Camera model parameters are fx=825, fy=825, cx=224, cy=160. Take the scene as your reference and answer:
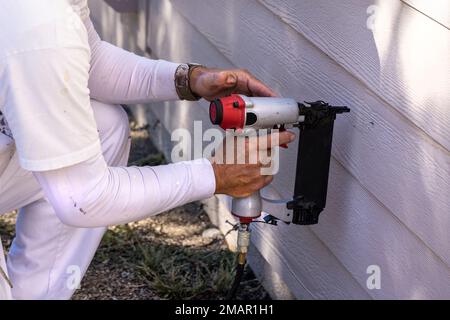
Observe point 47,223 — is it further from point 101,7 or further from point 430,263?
point 101,7

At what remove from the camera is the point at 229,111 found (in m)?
2.06

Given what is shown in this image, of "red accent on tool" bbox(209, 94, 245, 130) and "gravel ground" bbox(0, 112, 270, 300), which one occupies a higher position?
"red accent on tool" bbox(209, 94, 245, 130)

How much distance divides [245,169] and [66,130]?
1.60ft

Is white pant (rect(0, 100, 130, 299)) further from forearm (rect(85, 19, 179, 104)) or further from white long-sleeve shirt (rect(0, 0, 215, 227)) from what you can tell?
white long-sleeve shirt (rect(0, 0, 215, 227))

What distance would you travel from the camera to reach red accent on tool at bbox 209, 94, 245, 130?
205cm

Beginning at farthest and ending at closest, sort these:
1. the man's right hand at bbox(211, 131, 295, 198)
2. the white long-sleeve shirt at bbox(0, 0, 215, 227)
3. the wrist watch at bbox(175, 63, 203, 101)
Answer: the wrist watch at bbox(175, 63, 203, 101) → the man's right hand at bbox(211, 131, 295, 198) → the white long-sleeve shirt at bbox(0, 0, 215, 227)

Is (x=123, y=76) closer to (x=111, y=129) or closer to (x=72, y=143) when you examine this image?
(x=111, y=129)

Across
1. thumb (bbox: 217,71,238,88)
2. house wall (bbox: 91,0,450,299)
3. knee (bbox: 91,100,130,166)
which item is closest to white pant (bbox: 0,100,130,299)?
knee (bbox: 91,100,130,166)

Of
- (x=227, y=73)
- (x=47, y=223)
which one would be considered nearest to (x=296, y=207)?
(x=227, y=73)

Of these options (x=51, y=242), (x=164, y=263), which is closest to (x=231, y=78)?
(x=51, y=242)

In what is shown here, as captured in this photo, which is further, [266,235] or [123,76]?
[266,235]

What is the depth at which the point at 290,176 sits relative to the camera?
8.70 feet

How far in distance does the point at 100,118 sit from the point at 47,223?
0.37 meters

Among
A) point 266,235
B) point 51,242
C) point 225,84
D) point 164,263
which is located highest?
point 225,84
